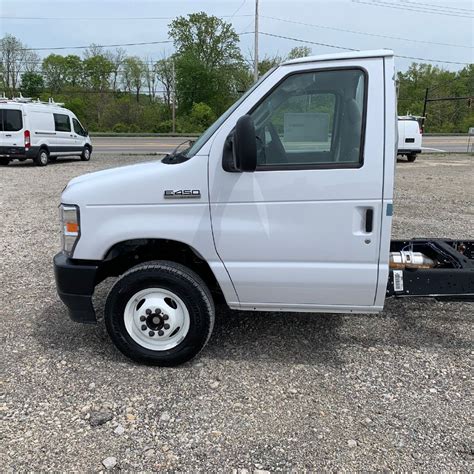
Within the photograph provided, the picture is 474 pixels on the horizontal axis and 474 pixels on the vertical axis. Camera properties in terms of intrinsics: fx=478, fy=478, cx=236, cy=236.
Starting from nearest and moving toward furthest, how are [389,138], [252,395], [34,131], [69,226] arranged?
[389,138] < [252,395] < [69,226] < [34,131]

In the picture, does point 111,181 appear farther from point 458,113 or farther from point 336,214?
point 458,113

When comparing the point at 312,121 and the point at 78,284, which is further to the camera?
the point at 78,284

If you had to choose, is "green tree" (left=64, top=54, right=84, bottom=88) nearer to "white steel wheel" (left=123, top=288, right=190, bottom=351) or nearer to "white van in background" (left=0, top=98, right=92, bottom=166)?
"white van in background" (left=0, top=98, right=92, bottom=166)

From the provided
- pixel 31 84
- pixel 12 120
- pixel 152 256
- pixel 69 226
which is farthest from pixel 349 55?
pixel 31 84

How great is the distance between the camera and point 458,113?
6338 centimetres

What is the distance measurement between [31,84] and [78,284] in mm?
65891

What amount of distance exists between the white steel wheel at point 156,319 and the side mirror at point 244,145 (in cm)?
110

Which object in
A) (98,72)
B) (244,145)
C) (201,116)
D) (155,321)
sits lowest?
(155,321)

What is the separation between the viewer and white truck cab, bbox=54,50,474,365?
3209mm

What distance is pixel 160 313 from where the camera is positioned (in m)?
3.57

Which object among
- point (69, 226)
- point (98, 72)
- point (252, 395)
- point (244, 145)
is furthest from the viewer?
point (98, 72)

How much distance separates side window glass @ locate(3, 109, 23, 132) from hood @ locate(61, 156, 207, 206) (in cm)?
1592

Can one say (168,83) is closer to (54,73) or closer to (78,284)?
(54,73)

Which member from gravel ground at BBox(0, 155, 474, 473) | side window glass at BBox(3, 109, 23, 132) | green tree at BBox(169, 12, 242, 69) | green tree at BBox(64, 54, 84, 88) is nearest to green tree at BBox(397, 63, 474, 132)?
green tree at BBox(169, 12, 242, 69)
